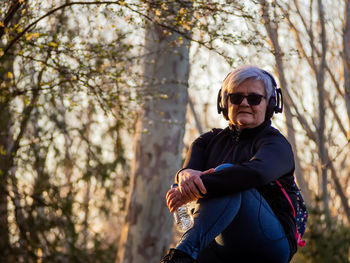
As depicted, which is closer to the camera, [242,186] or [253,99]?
[242,186]

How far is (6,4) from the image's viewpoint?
377cm

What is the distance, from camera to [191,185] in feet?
8.29

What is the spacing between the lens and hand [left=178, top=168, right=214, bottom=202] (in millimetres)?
2479

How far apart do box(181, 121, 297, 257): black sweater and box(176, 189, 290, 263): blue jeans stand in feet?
0.19

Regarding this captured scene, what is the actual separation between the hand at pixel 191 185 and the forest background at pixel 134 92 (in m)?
1.45

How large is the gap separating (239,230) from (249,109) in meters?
0.70

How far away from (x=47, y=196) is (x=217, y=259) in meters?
4.87

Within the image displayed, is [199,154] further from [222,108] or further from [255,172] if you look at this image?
[255,172]

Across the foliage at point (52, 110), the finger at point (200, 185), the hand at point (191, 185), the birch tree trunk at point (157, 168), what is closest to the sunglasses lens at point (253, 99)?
the hand at point (191, 185)

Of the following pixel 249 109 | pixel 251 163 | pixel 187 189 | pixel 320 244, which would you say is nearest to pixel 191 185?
pixel 187 189

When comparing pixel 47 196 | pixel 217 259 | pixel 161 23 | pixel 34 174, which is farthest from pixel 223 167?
pixel 34 174

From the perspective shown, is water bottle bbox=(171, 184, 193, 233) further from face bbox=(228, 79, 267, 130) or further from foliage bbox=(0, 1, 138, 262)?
foliage bbox=(0, 1, 138, 262)

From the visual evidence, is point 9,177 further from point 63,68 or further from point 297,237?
point 297,237

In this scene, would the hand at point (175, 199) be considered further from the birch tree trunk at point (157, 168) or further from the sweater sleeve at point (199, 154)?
the birch tree trunk at point (157, 168)
